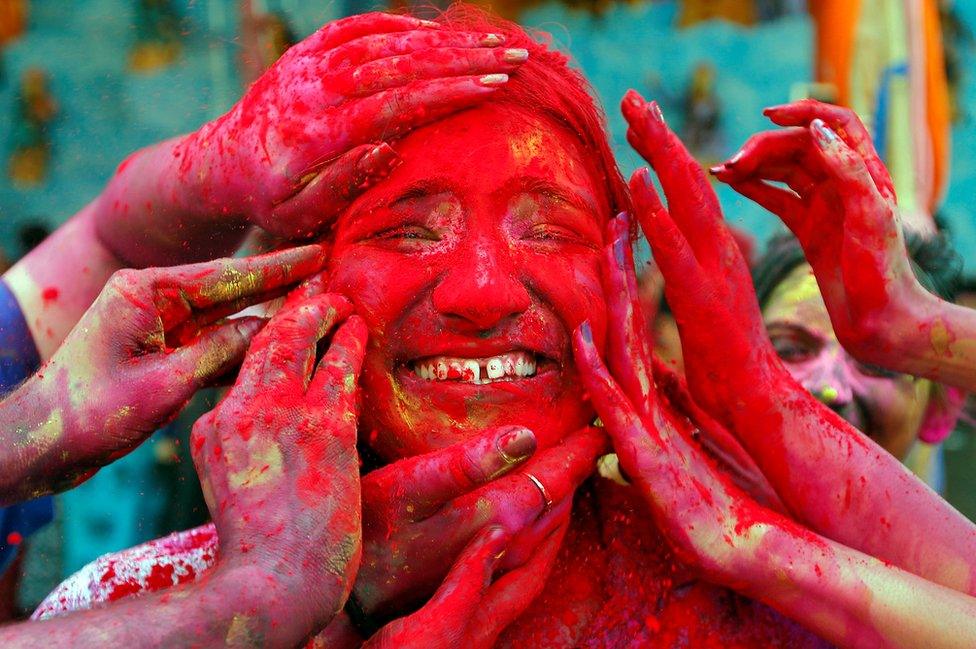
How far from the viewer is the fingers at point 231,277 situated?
1.73m

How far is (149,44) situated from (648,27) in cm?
220

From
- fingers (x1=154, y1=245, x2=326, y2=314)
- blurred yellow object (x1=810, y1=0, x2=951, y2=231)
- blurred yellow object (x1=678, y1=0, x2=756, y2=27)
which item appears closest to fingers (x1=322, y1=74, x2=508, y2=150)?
fingers (x1=154, y1=245, x2=326, y2=314)

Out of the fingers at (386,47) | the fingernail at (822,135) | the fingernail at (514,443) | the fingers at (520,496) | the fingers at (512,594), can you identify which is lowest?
the fingers at (512,594)

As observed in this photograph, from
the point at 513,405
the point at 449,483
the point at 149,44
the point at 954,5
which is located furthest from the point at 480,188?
the point at 954,5

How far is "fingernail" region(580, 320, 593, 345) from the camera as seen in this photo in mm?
1816

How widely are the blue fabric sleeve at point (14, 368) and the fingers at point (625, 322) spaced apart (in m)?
1.45

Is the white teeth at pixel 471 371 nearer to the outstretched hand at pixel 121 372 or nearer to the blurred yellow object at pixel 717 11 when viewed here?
the outstretched hand at pixel 121 372

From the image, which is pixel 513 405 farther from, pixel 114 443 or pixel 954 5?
pixel 954 5

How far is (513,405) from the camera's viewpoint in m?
1.81

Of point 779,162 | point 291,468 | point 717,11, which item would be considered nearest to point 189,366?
point 291,468

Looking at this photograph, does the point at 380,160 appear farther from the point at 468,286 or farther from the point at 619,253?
the point at 619,253

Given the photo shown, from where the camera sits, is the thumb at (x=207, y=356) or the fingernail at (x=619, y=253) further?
the fingernail at (x=619, y=253)

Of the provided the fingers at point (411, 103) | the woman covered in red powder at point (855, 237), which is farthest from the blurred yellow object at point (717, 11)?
the fingers at point (411, 103)

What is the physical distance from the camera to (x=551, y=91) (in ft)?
6.68
